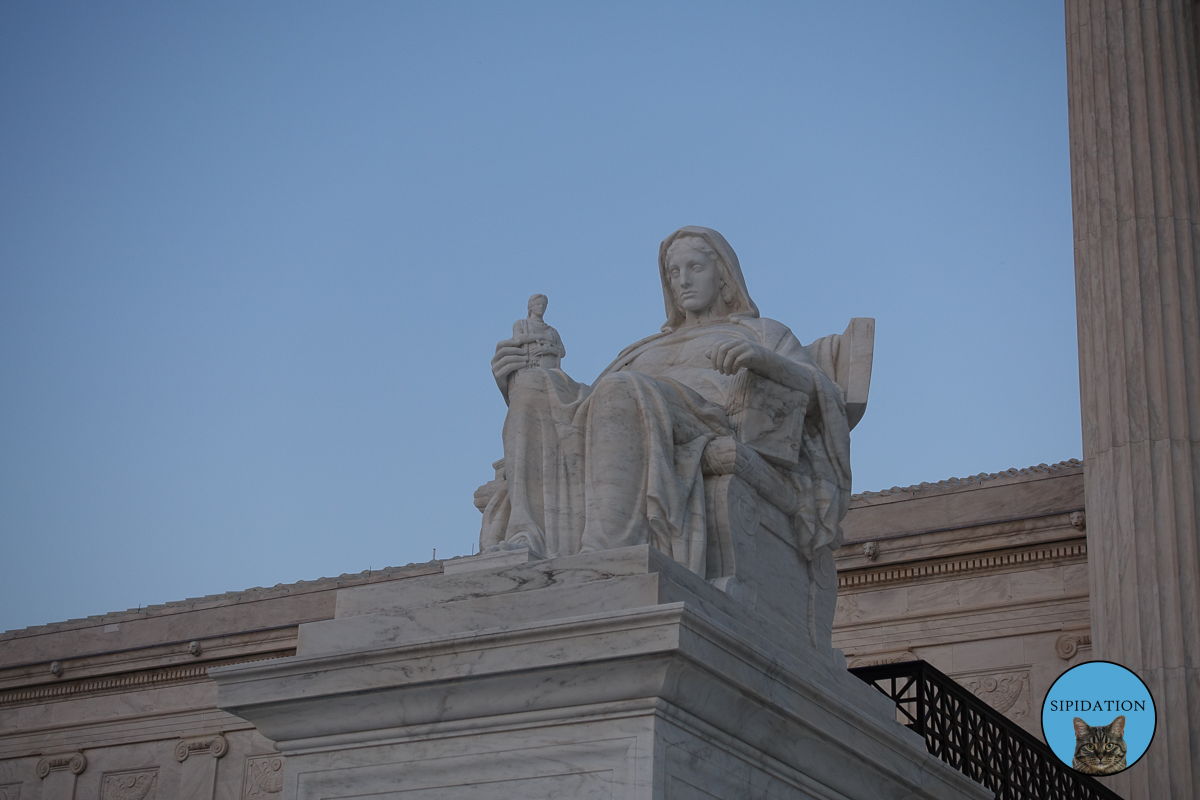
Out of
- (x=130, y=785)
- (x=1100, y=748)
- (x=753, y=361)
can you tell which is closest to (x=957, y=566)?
(x=1100, y=748)

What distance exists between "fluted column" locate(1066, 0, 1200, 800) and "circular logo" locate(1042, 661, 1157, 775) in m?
0.81

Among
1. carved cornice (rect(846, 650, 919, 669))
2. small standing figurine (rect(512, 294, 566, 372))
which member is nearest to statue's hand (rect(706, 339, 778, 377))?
small standing figurine (rect(512, 294, 566, 372))

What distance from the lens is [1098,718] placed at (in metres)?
9.46

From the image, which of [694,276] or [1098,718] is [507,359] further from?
[1098,718]

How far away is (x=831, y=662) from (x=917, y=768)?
638 mm

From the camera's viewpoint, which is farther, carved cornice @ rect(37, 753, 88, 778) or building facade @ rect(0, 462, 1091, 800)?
carved cornice @ rect(37, 753, 88, 778)

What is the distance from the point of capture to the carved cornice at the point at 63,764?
17.1 m

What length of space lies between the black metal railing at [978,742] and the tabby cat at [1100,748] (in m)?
0.09

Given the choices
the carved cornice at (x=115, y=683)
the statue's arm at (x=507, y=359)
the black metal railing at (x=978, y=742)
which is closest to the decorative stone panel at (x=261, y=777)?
the carved cornice at (x=115, y=683)

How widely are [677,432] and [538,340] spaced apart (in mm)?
825

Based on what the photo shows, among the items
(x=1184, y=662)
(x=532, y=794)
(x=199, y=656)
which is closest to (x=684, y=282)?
(x=532, y=794)

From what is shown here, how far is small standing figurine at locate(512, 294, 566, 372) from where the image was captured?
6.63 meters

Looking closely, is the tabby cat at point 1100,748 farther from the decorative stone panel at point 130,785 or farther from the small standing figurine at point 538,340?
the decorative stone panel at point 130,785

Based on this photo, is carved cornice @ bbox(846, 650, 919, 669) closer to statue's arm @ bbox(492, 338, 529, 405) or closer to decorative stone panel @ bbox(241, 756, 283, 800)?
decorative stone panel @ bbox(241, 756, 283, 800)
